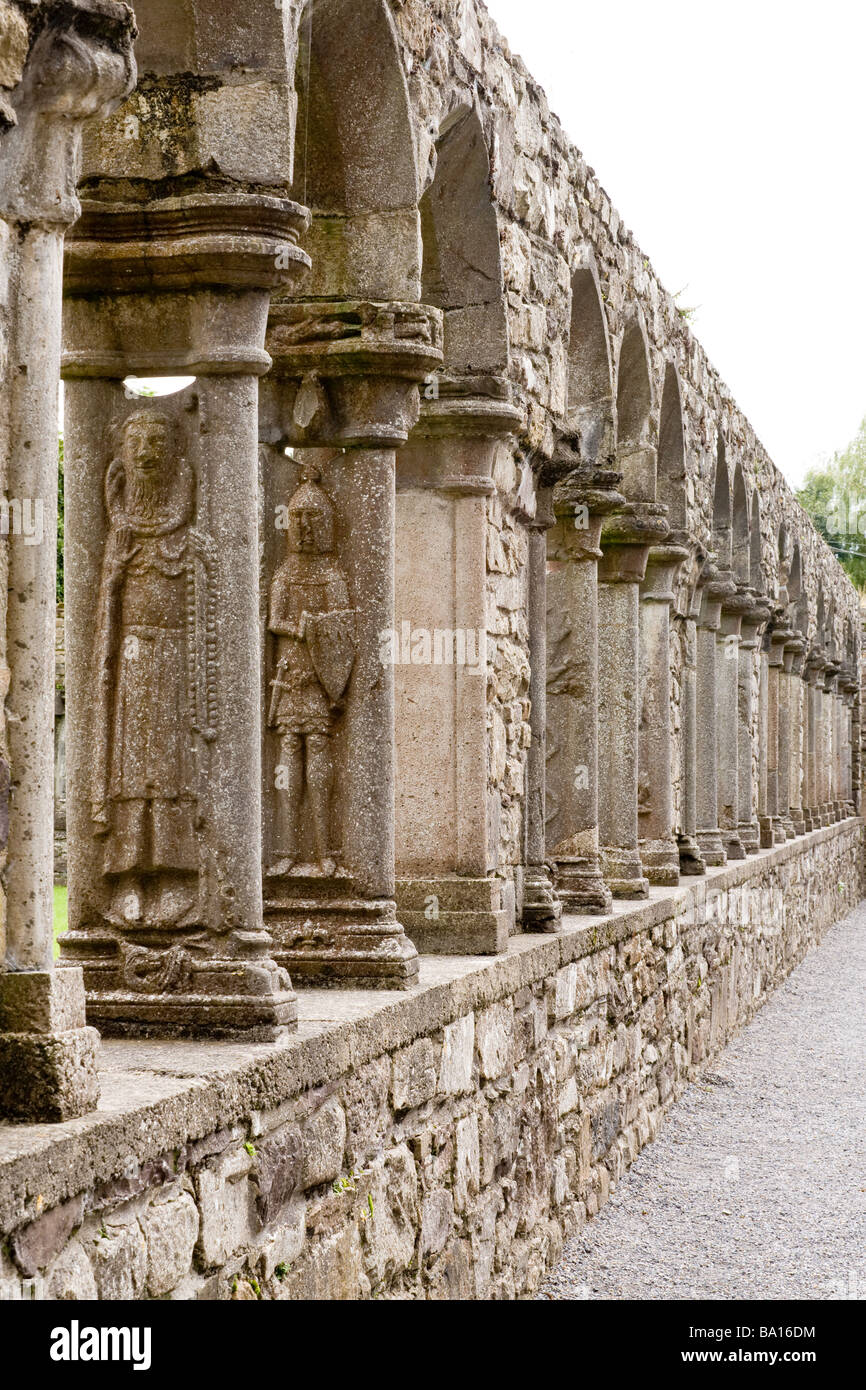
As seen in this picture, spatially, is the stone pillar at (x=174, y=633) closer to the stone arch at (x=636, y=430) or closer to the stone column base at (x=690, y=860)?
the stone arch at (x=636, y=430)

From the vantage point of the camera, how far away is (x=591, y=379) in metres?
8.43

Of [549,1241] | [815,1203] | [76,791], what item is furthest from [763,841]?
[76,791]

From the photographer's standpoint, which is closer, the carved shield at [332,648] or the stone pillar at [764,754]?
the carved shield at [332,648]

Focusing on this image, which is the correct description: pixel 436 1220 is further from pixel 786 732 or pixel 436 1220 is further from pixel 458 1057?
pixel 786 732

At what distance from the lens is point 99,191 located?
421cm

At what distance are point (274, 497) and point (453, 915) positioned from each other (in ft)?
4.97

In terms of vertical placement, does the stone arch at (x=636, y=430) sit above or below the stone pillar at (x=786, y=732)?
above

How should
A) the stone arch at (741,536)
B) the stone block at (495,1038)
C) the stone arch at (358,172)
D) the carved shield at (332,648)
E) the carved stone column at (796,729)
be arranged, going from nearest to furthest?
the carved shield at (332,648) < the stone arch at (358,172) < the stone block at (495,1038) < the stone arch at (741,536) < the carved stone column at (796,729)

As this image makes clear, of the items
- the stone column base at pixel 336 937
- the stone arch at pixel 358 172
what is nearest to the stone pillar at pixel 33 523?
the stone column base at pixel 336 937

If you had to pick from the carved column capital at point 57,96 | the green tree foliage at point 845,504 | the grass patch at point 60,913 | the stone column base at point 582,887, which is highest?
the green tree foliage at point 845,504

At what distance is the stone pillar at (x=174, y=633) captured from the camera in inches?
162

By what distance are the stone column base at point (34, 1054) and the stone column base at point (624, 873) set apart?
6.06m
